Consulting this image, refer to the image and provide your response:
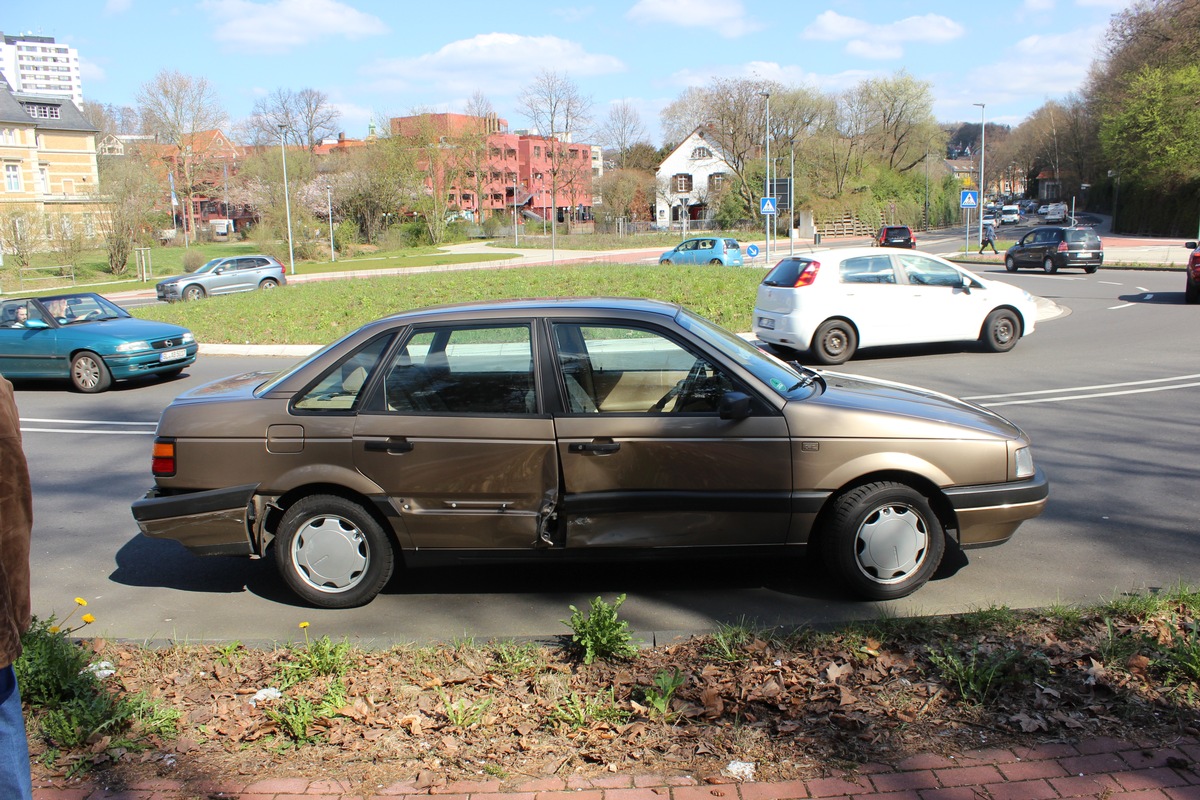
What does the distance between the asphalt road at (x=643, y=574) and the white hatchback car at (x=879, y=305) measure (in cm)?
448

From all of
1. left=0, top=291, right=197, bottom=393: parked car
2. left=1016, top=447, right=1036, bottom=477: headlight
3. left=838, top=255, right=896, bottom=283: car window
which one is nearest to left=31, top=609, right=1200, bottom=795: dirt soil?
left=1016, top=447, right=1036, bottom=477: headlight

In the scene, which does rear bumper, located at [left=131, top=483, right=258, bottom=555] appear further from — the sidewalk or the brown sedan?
the sidewalk

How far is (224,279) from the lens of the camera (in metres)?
33.3

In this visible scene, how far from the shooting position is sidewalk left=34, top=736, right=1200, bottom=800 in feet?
10.6

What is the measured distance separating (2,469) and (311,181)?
229 feet

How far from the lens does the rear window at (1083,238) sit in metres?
34.7

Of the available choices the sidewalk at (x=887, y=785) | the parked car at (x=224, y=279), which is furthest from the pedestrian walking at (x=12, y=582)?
the parked car at (x=224, y=279)

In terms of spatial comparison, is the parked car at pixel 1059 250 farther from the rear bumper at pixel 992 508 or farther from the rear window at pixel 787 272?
the rear bumper at pixel 992 508

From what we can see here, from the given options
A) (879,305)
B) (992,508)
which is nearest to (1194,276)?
(879,305)

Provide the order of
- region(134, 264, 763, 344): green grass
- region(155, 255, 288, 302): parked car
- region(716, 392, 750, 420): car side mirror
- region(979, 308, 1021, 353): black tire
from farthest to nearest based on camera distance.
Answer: region(155, 255, 288, 302): parked car < region(134, 264, 763, 344): green grass < region(979, 308, 1021, 353): black tire < region(716, 392, 750, 420): car side mirror

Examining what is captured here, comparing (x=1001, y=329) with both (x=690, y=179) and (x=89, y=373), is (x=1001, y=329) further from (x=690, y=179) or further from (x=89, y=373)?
(x=690, y=179)

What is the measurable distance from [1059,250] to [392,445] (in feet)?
116

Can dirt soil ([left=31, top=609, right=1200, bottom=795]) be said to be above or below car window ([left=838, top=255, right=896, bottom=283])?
below

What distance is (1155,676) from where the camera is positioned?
12.8ft
